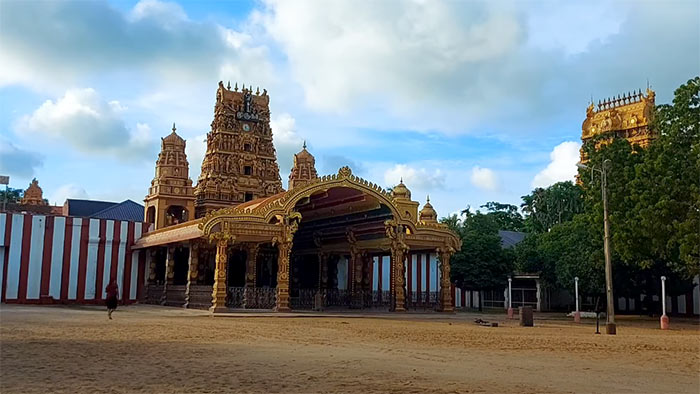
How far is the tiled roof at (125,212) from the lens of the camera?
5266 centimetres

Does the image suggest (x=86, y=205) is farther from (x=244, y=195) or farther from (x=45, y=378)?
(x=45, y=378)

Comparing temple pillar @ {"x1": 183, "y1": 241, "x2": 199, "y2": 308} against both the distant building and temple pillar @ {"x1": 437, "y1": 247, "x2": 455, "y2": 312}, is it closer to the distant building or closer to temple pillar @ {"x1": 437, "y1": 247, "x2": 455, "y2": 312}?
temple pillar @ {"x1": 437, "y1": 247, "x2": 455, "y2": 312}

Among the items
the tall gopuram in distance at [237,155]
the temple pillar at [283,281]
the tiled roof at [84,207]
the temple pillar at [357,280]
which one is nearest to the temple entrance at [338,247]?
the temple pillar at [357,280]

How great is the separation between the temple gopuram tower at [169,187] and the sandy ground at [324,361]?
2330 centimetres

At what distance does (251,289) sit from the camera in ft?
95.7

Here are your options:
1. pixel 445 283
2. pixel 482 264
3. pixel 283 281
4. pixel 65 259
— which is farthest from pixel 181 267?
pixel 482 264

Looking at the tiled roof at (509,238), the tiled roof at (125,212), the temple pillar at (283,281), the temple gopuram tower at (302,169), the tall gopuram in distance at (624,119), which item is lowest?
the temple pillar at (283,281)

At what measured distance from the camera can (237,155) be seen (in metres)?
44.7

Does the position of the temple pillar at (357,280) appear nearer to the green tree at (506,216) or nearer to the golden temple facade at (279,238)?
the golden temple facade at (279,238)

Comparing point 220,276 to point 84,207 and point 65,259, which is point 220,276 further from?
point 84,207

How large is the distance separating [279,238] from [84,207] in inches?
1416

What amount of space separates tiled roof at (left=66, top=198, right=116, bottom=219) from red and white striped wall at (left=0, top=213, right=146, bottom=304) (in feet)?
72.5

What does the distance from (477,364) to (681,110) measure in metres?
19.0

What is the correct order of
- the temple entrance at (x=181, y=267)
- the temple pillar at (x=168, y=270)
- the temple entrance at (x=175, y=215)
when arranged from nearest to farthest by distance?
the temple pillar at (x=168, y=270) → the temple entrance at (x=181, y=267) → the temple entrance at (x=175, y=215)
